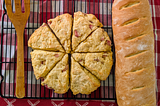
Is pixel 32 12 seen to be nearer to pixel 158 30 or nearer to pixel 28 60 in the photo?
pixel 28 60

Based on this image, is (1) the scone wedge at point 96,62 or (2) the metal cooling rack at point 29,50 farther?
(2) the metal cooling rack at point 29,50

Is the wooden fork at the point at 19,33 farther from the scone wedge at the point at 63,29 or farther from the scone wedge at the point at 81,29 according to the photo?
the scone wedge at the point at 81,29

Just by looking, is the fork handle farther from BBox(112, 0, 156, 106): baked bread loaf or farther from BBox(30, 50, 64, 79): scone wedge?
BBox(112, 0, 156, 106): baked bread loaf

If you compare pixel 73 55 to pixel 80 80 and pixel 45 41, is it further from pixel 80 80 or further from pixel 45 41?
pixel 45 41

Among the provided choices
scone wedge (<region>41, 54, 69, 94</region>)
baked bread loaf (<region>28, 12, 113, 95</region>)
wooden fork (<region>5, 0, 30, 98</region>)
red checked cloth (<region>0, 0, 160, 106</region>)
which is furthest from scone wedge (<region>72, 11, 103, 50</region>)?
wooden fork (<region>5, 0, 30, 98</region>)

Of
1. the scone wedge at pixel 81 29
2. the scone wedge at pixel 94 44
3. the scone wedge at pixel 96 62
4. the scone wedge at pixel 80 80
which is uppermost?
the scone wedge at pixel 81 29

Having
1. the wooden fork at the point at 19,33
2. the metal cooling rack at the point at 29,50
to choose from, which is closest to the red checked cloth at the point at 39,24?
the metal cooling rack at the point at 29,50
